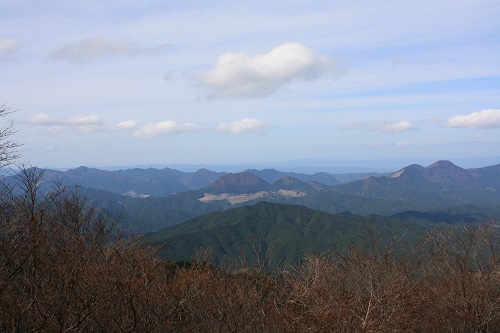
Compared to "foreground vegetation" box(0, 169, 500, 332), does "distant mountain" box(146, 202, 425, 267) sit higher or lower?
lower

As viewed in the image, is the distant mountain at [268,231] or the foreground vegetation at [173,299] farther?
the distant mountain at [268,231]

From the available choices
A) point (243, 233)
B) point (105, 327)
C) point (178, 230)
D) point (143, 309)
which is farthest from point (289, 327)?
point (178, 230)

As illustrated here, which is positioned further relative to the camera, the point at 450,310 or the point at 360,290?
the point at 450,310

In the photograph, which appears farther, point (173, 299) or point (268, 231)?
point (268, 231)

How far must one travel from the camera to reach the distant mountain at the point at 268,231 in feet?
387

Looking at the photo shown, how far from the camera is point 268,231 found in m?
143

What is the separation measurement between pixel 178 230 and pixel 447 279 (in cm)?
13595

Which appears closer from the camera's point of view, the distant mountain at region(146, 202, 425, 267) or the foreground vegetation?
the foreground vegetation

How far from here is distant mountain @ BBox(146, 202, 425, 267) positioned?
118062 mm

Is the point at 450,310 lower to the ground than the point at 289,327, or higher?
lower

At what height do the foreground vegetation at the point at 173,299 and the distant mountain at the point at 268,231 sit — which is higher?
the foreground vegetation at the point at 173,299

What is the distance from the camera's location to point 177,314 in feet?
51.0

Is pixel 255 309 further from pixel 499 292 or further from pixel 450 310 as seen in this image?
pixel 499 292

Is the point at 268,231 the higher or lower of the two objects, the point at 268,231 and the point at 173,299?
the lower
